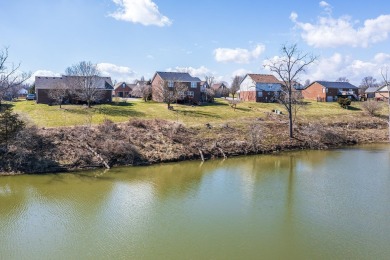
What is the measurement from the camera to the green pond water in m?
15.4

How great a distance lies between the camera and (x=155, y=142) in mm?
37031

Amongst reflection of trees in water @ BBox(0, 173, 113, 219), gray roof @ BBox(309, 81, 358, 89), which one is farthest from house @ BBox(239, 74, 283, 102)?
reflection of trees in water @ BBox(0, 173, 113, 219)

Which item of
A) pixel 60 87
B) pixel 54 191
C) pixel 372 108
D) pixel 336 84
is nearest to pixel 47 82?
pixel 60 87

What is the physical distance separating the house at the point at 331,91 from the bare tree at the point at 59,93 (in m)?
51.4

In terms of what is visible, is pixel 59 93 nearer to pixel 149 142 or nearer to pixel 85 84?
pixel 85 84

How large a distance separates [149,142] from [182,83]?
26.7 m

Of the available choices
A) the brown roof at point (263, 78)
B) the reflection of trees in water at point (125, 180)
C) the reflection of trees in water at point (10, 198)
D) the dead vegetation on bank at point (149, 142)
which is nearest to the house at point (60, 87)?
the dead vegetation on bank at point (149, 142)

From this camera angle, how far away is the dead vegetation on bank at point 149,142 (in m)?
31.2

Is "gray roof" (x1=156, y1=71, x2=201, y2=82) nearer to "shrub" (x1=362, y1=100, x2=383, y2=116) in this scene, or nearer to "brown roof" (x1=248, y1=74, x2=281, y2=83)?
"brown roof" (x1=248, y1=74, x2=281, y2=83)

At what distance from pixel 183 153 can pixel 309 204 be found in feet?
54.8

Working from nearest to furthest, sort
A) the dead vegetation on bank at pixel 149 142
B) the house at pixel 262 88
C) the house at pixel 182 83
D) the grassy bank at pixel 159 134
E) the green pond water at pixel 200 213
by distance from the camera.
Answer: the green pond water at pixel 200 213, the dead vegetation on bank at pixel 149 142, the grassy bank at pixel 159 134, the house at pixel 182 83, the house at pixel 262 88

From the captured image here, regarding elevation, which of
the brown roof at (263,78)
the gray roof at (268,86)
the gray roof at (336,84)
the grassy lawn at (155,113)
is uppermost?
the brown roof at (263,78)

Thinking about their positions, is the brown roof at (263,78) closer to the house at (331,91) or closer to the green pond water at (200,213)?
the house at (331,91)

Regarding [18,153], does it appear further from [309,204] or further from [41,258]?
[309,204]
